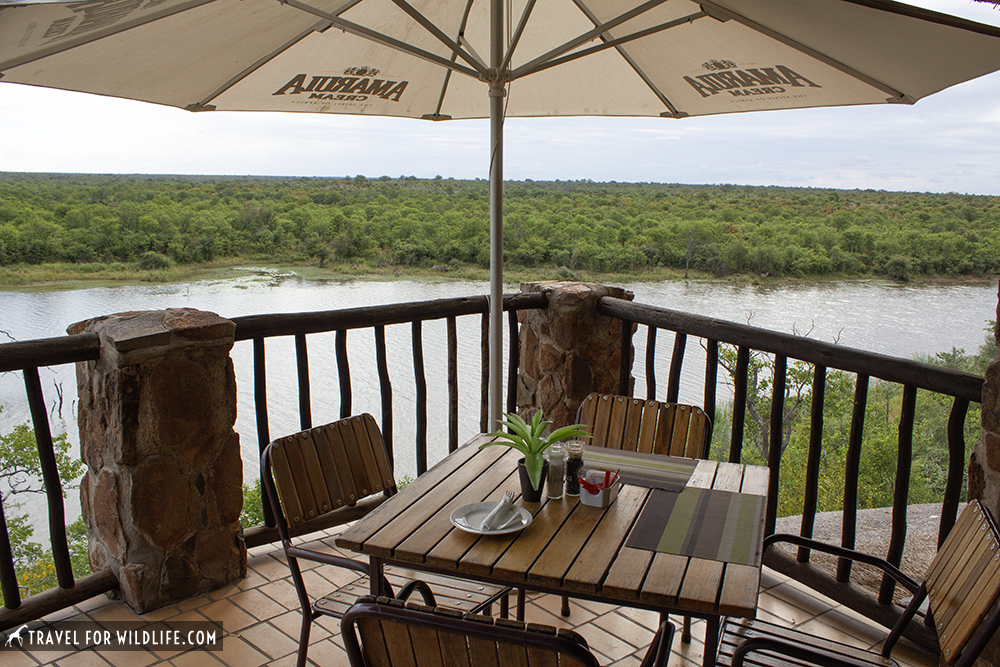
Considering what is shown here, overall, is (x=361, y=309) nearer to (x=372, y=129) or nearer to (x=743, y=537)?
(x=743, y=537)

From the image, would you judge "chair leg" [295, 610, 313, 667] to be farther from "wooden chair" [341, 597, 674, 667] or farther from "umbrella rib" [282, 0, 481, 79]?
"umbrella rib" [282, 0, 481, 79]

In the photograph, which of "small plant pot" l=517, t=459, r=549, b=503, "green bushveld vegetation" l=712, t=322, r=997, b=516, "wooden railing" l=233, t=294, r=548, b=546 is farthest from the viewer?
"green bushveld vegetation" l=712, t=322, r=997, b=516

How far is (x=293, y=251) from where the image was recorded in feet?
44.2

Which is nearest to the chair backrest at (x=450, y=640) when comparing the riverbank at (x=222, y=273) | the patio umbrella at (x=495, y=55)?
the patio umbrella at (x=495, y=55)

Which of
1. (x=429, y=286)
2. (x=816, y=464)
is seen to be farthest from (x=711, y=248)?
(x=816, y=464)

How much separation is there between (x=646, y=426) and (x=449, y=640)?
161 cm

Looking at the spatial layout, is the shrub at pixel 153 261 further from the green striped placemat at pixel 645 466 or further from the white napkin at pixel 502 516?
the white napkin at pixel 502 516

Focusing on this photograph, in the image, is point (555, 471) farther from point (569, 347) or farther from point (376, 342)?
point (569, 347)

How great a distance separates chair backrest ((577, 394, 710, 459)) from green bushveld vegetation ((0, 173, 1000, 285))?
32.1ft

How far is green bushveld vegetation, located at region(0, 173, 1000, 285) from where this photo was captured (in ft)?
43.4

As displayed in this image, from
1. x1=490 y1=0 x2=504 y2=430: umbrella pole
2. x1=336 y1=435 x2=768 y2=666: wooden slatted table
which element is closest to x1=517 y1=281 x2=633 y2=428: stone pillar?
x1=490 y1=0 x2=504 y2=430: umbrella pole

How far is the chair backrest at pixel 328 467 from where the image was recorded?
2072 mm

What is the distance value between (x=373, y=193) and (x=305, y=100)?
13.2 m

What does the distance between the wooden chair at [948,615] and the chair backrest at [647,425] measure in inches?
25.0
